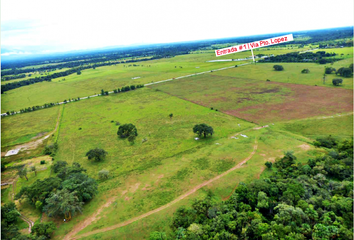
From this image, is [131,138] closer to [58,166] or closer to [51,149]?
[58,166]

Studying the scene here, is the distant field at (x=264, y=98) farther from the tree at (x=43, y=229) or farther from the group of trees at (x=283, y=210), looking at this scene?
the tree at (x=43, y=229)

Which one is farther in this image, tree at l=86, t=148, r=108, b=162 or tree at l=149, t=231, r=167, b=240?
tree at l=86, t=148, r=108, b=162

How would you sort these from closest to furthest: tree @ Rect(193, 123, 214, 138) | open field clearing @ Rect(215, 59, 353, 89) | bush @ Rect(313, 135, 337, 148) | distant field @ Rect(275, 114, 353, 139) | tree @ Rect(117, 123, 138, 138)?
bush @ Rect(313, 135, 337, 148), distant field @ Rect(275, 114, 353, 139), tree @ Rect(193, 123, 214, 138), tree @ Rect(117, 123, 138, 138), open field clearing @ Rect(215, 59, 353, 89)

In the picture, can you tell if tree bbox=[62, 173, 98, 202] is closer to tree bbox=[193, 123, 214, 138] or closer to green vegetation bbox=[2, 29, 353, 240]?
green vegetation bbox=[2, 29, 353, 240]

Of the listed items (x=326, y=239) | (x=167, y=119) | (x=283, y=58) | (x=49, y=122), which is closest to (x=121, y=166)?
(x=167, y=119)

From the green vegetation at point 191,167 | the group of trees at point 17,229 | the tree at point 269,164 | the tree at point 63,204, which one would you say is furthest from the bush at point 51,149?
the tree at point 269,164

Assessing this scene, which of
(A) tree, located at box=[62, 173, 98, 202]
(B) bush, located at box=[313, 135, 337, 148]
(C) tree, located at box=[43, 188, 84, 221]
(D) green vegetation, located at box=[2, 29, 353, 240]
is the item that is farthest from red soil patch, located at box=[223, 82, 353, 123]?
(C) tree, located at box=[43, 188, 84, 221]
